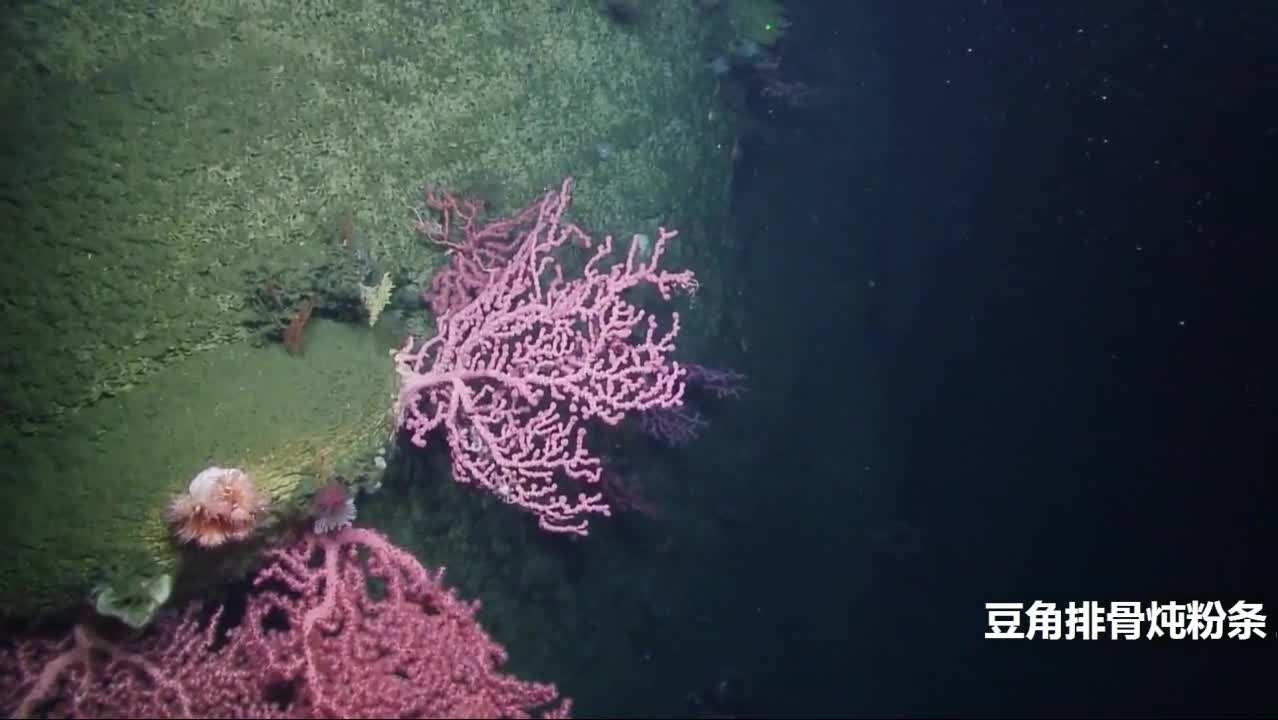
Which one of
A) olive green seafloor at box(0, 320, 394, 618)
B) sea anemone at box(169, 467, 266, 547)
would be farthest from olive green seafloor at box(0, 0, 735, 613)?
sea anemone at box(169, 467, 266, 547)

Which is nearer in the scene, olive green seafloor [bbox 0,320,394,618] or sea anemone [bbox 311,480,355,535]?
olive green seafloor [bbox 0,320,394,618]

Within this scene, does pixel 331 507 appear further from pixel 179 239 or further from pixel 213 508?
pixel 179 239

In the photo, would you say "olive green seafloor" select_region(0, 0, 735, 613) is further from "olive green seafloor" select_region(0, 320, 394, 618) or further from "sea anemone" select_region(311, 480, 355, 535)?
"sea anemone" select_region(311, 480, 355, 535)

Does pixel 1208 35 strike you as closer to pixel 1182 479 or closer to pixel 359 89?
pixel 1182 479

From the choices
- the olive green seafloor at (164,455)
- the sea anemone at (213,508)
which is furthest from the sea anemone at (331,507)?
the sea anemone at (213,508)

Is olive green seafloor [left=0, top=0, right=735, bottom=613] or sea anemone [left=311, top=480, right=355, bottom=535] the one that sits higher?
olive green seafloor [left=0, top=0, right=735, bottom=613]

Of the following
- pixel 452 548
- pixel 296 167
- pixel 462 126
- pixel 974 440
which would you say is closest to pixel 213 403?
pixel 296 167
